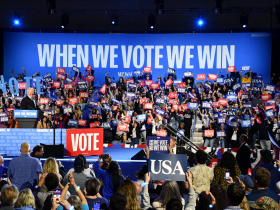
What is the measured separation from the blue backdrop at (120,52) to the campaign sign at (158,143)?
14988mm

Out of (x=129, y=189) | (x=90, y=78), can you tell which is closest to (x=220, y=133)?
(x=129, y=189)

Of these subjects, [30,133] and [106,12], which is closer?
[30,133]

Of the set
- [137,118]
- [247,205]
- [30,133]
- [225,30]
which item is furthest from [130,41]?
[247,205]

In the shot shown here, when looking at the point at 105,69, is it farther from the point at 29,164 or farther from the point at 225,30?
the point at 29,164

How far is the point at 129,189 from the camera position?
424 centimetres

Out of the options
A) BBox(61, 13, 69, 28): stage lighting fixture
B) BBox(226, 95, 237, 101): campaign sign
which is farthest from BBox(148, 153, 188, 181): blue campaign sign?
BBox(61, 13, 69, 28): stage lighting fixture

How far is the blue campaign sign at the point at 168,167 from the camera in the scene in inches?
207

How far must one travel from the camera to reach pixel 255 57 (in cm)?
2136

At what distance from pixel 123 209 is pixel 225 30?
65.1 feet

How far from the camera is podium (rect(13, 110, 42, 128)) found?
29.4 feet

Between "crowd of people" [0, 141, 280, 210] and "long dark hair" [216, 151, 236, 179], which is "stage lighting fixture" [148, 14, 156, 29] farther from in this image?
"long dark hair" [216, 151, 236, 179]

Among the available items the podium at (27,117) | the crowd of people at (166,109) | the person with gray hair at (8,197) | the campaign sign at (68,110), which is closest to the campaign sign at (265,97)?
the crowd of people at (166,109)

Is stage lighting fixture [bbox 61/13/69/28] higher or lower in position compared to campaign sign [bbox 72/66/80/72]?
higher

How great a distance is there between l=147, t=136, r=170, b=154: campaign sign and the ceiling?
1573 cm
